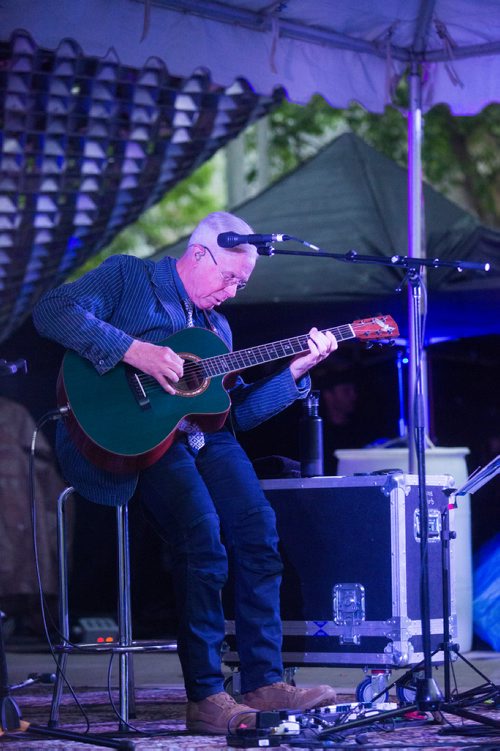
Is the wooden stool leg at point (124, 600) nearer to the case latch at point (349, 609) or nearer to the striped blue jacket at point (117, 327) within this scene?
the striped blue jacket at point (117, 327)

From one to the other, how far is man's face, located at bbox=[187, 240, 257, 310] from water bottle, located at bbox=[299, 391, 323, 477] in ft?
2.51

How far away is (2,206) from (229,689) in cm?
364

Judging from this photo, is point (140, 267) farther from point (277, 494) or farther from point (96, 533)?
point (96, 533)

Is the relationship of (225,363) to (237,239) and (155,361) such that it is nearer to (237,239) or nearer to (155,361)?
(155,361)

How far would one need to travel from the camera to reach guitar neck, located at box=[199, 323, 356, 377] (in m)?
4.27

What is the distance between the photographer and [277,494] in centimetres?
498

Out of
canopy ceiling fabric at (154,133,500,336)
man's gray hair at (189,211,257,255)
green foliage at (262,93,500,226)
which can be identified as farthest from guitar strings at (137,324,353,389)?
green foliage at (262,93,500,226)

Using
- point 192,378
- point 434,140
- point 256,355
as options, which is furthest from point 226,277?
point 434,140

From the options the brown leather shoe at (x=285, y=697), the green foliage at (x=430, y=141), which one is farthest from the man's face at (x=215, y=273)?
the green foliage at (x=430, y=141)

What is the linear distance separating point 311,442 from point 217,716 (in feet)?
4.86

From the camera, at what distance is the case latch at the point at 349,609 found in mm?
4758

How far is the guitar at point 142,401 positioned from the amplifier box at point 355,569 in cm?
82

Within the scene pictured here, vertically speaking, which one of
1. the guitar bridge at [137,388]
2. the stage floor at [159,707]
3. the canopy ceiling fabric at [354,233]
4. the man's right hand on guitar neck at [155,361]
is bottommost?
the stage floor at [159,707]

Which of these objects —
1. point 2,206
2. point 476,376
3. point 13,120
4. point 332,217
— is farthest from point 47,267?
point 476,376
